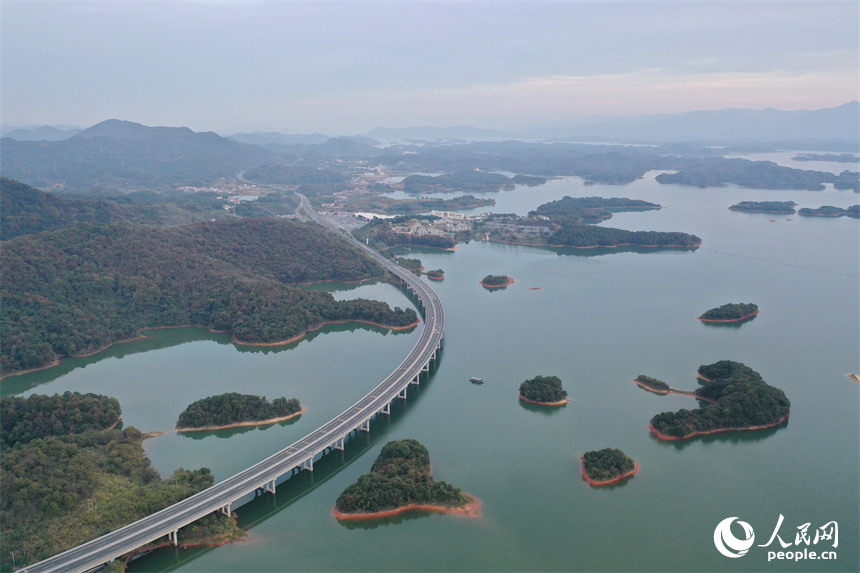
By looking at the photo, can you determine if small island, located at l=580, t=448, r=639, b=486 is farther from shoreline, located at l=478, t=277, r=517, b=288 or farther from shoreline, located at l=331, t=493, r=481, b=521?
shoreline, located at l=478, t=277, r=517, b=288

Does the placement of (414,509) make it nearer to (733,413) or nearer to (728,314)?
(733,413)

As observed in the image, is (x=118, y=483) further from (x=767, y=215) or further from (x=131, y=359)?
(x=767, y=215)

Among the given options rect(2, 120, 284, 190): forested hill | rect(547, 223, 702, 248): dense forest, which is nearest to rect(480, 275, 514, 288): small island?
rect(547, 223, 702, 248): dense forest

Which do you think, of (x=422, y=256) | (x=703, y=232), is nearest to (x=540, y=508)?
(x=422, y=256)

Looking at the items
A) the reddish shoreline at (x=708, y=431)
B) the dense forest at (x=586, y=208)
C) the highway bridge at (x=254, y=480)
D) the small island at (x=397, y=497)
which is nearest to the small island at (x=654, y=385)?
the reddish shoreline at (x=708, y=431)

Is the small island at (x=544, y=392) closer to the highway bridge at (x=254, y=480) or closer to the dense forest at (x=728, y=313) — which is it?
the highway bridge at (x=254, y=480)

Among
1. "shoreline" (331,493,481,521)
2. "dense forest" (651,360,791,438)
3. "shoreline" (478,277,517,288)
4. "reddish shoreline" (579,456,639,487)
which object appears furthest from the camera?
"shoreline" (478,277,517,288)
